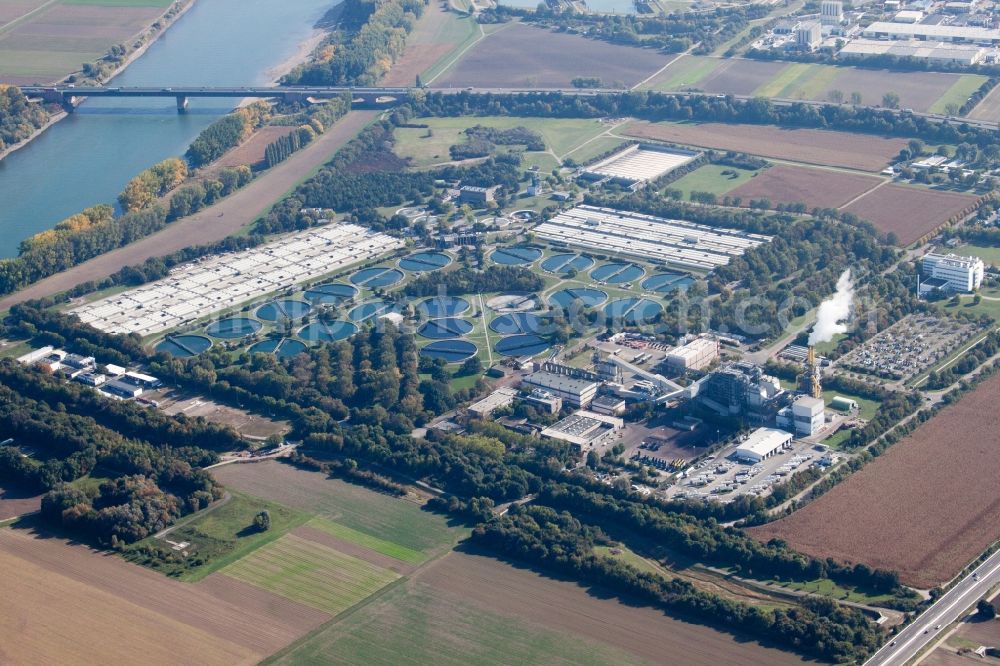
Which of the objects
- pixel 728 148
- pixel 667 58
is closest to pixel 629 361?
pixel 728 148

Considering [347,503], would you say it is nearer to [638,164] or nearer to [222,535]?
[222,535]

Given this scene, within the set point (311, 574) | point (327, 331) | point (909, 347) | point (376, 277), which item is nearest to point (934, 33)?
point (909, 347)

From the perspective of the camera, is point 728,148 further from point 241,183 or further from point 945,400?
point 945,400

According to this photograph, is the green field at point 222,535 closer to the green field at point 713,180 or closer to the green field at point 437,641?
the green field at point 437,641

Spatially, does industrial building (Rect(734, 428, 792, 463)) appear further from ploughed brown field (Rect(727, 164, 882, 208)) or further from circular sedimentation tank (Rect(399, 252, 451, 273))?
ploughed brown field (Rect(727, 164, 882, 208))

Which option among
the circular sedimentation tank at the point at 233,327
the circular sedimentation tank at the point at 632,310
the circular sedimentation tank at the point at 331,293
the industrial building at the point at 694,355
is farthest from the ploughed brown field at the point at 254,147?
the industrial building at the point at 694,355

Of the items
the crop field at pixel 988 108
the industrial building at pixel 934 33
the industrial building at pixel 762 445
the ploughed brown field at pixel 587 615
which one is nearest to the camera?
the ploughed brown field at pixel 587 615

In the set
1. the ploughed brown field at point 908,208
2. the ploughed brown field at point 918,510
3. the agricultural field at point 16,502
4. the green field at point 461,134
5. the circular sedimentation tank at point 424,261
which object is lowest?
the ploughed brown field at point 918,510
